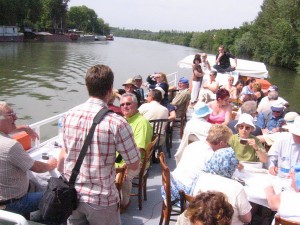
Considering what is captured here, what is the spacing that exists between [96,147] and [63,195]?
0.37 m

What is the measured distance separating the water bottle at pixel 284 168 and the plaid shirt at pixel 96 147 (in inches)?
74.9

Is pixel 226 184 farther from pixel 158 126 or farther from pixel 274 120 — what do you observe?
pixel 274 120

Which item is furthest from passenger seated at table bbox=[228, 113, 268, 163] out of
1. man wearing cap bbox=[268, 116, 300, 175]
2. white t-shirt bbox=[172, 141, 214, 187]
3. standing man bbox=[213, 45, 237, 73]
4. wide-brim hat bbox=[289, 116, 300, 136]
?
standing man bbox=[213, 45, 237, 73]

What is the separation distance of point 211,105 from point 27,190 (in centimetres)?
347

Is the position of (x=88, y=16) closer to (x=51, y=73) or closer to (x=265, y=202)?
(x=51, y=73)

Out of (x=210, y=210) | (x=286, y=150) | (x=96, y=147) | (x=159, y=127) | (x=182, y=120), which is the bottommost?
(x=182, y=120)

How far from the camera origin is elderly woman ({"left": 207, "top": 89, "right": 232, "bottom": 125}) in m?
5.21

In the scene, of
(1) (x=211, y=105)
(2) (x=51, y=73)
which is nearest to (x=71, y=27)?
(2) (x=51, y=73)

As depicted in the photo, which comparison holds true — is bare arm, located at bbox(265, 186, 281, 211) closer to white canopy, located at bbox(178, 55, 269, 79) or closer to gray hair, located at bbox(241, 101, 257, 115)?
gray hair, located at bbox(241, 101, 257, 115)

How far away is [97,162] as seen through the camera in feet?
6.97

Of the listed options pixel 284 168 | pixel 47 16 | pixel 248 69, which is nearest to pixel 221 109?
pixel 284 168

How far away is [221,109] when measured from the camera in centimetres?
535

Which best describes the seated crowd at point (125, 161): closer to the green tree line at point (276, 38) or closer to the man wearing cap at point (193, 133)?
the man wearing cap at point (193, 133)

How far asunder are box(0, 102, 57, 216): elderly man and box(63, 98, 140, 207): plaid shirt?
49 centimetres
